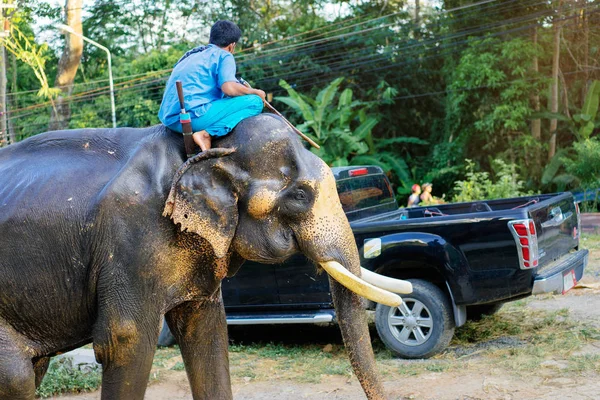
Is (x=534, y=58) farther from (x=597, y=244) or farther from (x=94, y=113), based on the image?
(x=94, y=113)

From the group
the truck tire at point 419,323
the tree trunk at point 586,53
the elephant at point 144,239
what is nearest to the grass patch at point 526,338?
the truck tire at point 419,323

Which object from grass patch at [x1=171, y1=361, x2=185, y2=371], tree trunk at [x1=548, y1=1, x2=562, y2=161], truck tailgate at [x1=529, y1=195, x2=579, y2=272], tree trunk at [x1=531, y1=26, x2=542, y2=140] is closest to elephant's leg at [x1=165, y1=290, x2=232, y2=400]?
grass patch at [x1=171, y1=361, x2=185, y2=371]

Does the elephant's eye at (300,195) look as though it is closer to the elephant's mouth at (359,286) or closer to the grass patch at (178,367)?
the elephant's mouth at (359,286)

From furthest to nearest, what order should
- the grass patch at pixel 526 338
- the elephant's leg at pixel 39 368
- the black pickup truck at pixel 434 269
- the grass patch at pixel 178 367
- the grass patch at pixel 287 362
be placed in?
the grass patch at pixel 178 367 < the grass patch at pixel 287 362 < the black pickup truck at pixel 434 269 < the grass patch at pixel 526 338 < the elephant's leg at pixel 39 368

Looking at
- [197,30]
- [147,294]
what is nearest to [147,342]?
[147,294]

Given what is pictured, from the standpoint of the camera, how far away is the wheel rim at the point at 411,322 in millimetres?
7344

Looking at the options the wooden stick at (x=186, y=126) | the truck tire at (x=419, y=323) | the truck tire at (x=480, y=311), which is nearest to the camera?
the wooden stick at (x=186, y=126)

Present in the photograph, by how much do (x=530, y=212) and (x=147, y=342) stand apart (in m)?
4.18

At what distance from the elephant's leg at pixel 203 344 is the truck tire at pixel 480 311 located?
4687mm

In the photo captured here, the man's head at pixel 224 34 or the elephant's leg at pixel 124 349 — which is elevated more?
the man's head at pixel 224 34

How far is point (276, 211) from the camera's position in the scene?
390 cm

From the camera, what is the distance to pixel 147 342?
3791 mm

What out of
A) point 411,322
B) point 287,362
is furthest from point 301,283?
point 411,322

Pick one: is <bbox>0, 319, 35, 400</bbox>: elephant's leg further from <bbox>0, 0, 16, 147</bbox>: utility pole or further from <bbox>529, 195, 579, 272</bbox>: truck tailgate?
<bbox>0, 0, 16, 147</bbox>: utility pole
